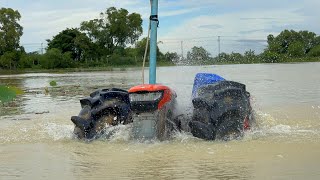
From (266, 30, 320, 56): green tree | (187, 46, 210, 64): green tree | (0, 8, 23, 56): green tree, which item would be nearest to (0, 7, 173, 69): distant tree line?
(0, 8, 23, 56): green tree

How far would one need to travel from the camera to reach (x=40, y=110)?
12062mm

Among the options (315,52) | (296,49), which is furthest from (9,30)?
(315,52)


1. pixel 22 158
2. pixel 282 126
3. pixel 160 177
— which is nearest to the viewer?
pixel 160 177

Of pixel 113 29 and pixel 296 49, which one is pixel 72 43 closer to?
pixel 113 29

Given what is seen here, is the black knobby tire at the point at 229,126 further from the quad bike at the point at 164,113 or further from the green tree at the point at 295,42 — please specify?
the green tree at the point at 295,42

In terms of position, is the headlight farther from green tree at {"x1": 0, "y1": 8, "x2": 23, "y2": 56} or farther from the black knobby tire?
green tree at {"x1": 0, "y1": 8, "x2": 23, "y2": 56}

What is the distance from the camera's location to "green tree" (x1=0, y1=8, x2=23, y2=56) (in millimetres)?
60312

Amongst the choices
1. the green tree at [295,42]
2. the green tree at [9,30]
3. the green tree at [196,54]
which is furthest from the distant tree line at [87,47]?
the green tree at [196,54]

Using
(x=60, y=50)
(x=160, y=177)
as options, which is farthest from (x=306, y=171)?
(x=60, y=50)

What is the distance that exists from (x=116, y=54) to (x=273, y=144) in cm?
7832

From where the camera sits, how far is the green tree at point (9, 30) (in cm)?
6031

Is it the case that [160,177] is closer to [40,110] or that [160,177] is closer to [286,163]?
[286,163]

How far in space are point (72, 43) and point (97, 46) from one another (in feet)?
14.4

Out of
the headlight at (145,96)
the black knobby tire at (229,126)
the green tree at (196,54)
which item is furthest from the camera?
the green tree at (196,54)
